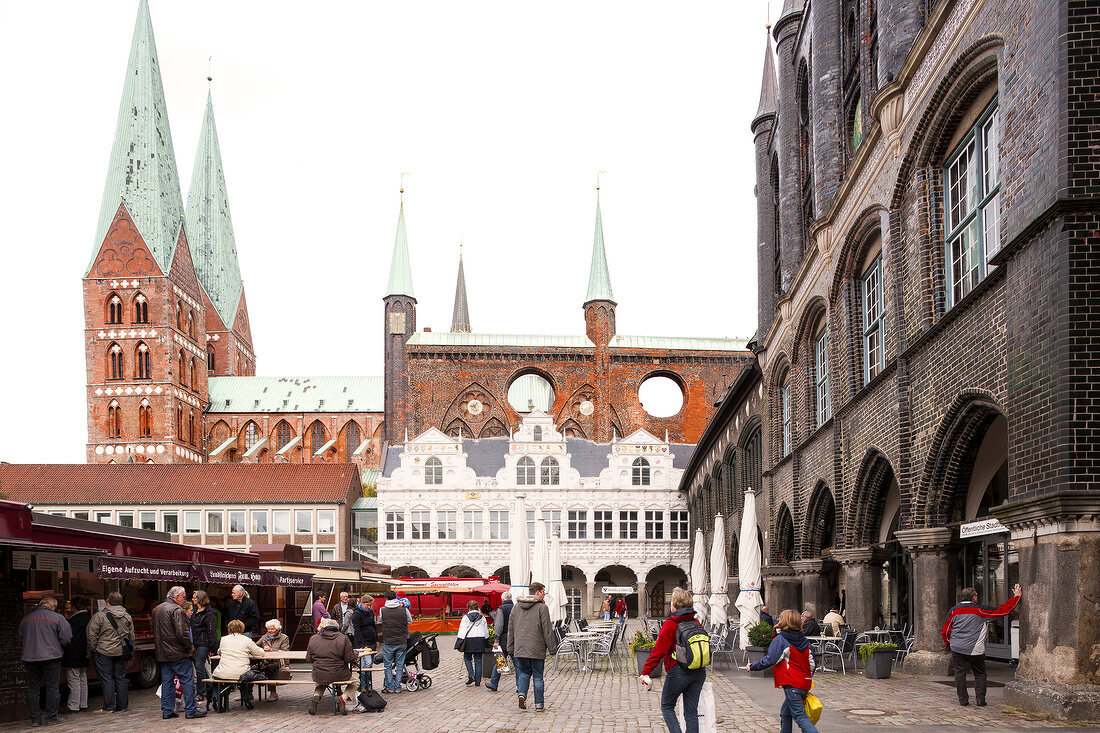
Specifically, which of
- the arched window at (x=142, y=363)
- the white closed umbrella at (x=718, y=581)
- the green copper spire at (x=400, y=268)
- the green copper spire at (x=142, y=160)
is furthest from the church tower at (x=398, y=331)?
the white closed umbrella at (x=718, y=581)

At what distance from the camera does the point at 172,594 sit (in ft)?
46.9

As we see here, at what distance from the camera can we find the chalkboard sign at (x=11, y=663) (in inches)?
516

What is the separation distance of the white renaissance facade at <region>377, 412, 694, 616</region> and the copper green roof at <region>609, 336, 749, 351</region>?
1509cm

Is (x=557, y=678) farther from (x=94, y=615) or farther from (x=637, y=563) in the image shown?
(x=637, y=563)

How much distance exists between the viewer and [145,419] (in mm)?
94250

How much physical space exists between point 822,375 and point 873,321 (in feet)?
16.7

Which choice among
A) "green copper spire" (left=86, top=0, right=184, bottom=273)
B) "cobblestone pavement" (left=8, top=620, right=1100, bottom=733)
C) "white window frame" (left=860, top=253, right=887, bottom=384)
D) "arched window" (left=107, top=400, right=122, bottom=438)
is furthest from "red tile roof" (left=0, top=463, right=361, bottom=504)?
"cobblestone pavement" (left=8, top=620, right=1100, bottom=733)

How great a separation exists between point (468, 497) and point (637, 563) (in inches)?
380

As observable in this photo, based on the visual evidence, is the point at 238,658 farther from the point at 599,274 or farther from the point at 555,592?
the point at 599,274

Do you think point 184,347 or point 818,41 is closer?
point 818,41

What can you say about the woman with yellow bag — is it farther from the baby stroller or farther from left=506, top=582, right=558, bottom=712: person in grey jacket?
the baby stroller

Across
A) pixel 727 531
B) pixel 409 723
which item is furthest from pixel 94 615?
pixel 727 531

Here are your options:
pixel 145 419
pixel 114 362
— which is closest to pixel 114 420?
pixel 145 419

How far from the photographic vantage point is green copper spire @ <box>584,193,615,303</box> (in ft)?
263
